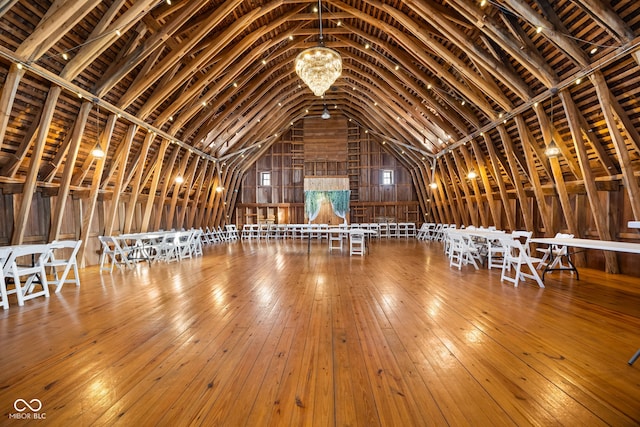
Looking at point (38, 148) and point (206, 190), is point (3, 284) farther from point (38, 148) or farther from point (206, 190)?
point (206, 190)

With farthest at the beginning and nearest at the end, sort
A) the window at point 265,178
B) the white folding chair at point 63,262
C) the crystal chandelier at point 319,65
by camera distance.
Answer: the window at point 265,178, the crystal chandelier at point 319,65, the white folding chair at point 63,262

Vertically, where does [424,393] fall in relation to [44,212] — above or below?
below

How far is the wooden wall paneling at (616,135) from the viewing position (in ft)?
16.8

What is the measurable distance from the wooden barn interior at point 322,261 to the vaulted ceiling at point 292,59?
0.04 m

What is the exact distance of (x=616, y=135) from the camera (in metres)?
5.20

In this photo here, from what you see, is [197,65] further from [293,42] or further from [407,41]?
[407,41]

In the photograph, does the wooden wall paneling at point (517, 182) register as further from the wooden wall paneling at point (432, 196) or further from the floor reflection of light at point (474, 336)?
the floor reflection of light at point (474, 336)

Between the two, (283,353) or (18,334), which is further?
(18,334)

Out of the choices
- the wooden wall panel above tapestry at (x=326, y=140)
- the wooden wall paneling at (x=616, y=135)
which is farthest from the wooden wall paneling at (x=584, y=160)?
the wooden wall panel above tapestry at (x=326, y=140)

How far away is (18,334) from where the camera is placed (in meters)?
3.14

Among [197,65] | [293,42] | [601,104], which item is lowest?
[601,104]

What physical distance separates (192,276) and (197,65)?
195 inches

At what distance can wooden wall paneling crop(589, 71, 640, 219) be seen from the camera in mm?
5109

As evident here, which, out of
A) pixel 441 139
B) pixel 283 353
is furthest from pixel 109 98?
pixel 441 139
